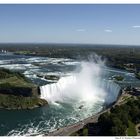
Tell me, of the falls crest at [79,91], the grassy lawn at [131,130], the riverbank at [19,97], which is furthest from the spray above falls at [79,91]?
the grassy lawn at [131,130]

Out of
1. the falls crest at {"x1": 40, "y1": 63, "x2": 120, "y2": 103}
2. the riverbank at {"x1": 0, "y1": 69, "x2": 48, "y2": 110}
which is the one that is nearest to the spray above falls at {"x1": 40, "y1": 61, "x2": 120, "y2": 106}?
the falls crest at {"x1": 40, "y1": 63, "x2": 120, "y2": 103}

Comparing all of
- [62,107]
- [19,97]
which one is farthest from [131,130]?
[19,97]

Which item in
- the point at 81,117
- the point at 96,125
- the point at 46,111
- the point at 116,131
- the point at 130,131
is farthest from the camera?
the point at 46,111

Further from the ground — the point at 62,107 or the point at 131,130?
the point at 131,130

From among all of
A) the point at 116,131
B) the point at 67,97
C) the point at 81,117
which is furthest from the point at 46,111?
the point at 116,131

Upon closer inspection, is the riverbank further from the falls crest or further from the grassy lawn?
the grassy lawn

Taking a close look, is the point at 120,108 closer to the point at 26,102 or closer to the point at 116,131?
the point at 116,131

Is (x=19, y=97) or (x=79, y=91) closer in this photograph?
(x=19, y=97)

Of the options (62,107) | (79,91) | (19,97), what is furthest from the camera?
(79,91)

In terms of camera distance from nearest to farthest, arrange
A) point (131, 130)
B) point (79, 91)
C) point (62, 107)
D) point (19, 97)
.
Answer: point (131, 130) → point (62, 107) → point (19, 97) → point (79, 91)

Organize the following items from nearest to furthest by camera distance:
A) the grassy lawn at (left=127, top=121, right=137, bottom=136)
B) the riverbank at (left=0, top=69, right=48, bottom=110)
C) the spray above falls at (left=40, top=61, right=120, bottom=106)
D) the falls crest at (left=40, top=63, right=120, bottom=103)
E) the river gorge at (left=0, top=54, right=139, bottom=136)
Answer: the grassy lawn at (left=127, top=121, right=137, bottom=136)
the river gorge at (left=0, top=54, right=139, bottom=136)
the riverbank at (left=0, top=69, right=48, bottom=110)
the spray above falls at (left=40, top=61, right=120, bottom=106)
the falls crest at (left=40, top=63, right=120, bottom=103)

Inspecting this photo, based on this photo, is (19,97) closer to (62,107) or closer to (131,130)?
(62,107)
